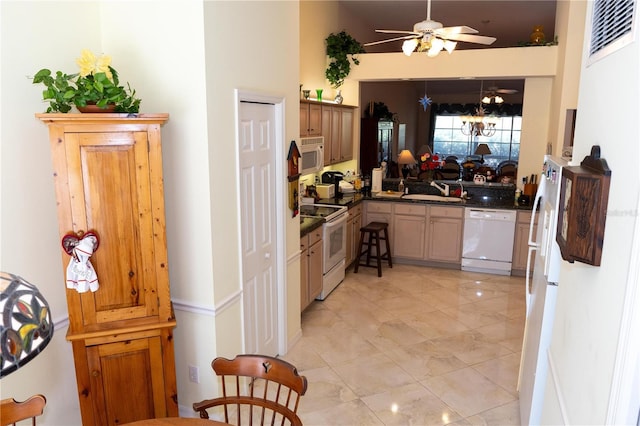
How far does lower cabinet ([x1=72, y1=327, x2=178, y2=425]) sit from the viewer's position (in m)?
2.46

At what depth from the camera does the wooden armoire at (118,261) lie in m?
2.28

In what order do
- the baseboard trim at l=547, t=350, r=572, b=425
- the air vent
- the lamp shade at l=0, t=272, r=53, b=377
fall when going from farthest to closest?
the baseboard trim at l=547, t=350, r=572, b=425
the air vent
the lamp shade at l=0, t=272, r=53, b=377

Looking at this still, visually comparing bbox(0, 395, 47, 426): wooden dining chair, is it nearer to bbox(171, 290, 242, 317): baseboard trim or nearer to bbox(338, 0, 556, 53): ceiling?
bbox(171, 290, 242, 317): baseboard trim

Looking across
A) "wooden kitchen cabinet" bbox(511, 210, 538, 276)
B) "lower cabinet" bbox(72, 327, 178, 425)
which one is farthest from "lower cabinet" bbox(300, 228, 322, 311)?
"wooden kitchen cabinet" bbox(511, 210, 538, 276)

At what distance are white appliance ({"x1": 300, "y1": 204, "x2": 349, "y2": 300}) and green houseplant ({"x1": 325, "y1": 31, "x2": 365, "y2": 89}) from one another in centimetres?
205

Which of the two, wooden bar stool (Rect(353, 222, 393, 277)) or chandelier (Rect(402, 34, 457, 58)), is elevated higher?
chandelier (Rect(402, 34, 457, 58))

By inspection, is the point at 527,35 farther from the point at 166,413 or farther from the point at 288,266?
the point at 166,413

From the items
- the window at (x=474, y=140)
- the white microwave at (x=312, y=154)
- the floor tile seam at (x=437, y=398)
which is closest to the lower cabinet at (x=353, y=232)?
the white microwave at (x=312, y=154)

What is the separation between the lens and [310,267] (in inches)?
187

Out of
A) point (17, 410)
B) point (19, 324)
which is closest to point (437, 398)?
point (17, 410)

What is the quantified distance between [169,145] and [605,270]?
7.68 ft

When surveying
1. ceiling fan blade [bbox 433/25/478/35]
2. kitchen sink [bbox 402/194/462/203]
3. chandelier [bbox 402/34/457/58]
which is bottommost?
kitchen sink [bbox 402/194/462/203]

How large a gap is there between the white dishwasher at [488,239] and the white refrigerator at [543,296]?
317 cm

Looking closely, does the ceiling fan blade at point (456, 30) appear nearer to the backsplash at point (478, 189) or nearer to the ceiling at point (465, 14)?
the ceiling at point (465, 14)
